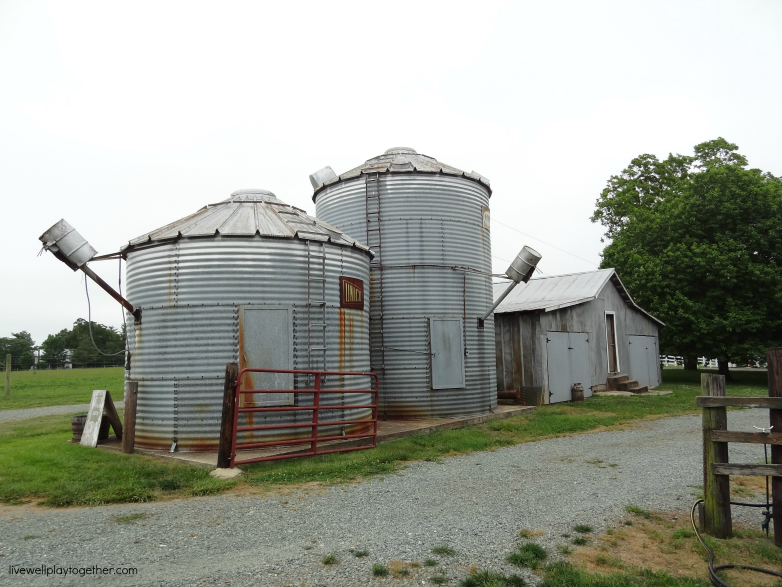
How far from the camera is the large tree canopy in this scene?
78.4 feet

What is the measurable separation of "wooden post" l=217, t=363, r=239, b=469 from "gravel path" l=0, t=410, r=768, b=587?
125 centimetres

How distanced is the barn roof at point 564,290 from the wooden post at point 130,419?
14.6m

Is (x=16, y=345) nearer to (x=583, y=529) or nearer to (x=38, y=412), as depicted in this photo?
(x=38, y=412)

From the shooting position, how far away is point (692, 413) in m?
15.5

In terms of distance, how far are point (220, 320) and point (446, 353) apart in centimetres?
613

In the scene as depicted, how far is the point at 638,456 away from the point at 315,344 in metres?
6.12

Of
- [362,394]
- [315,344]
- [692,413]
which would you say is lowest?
[692,413]

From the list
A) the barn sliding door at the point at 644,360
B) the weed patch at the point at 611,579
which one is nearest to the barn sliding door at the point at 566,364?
the barn sliding door at the point at 644,360

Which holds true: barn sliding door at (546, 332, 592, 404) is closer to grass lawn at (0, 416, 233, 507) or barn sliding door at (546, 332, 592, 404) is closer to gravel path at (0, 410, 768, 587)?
gravel path at (0, 410, 768, 587)

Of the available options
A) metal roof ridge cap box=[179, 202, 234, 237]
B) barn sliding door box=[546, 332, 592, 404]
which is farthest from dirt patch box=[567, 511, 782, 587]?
barn sliding door box=[546, 332, 592, 404]

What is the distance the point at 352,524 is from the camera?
19.4 feet

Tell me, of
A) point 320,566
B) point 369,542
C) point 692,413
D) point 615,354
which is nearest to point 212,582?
point 320,566

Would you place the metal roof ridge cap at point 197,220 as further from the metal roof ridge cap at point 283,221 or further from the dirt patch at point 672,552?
the dirt patch at point 672,552

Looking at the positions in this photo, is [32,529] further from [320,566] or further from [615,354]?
[615,354]
